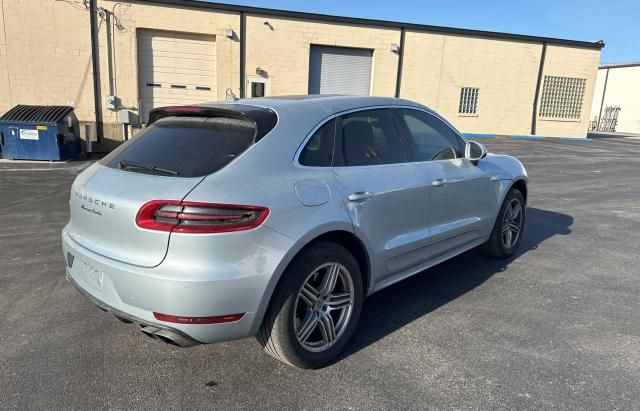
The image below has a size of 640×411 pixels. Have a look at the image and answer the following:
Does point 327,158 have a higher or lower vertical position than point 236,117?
lower

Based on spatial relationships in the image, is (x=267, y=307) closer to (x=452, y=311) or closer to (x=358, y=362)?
(x=358, y=362)

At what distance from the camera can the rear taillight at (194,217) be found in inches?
96.6

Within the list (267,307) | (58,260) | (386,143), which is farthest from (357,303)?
(58,260)

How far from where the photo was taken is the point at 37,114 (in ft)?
41.7

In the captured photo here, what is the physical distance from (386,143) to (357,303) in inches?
49.5

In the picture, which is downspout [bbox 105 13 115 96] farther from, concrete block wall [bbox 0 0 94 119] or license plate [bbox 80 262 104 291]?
license plate [bbox 80 262 104 291]

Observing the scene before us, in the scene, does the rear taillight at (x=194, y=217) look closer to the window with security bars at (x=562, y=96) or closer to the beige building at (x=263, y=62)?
the beige building at (x=263, y=62)

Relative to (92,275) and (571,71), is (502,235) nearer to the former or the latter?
(92,275)

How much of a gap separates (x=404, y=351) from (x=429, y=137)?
6.20 ft

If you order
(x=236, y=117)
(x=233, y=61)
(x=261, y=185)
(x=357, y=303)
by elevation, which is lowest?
(x=357, y=303)

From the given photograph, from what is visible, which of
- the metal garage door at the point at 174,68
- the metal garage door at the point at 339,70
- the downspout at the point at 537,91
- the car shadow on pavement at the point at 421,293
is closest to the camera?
the car shadow on pavement at the point at 421,293

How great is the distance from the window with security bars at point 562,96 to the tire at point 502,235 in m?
21.4

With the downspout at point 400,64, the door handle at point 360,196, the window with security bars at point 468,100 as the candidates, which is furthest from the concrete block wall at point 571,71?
the door handle at point 360,196

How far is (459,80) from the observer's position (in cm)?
2197
